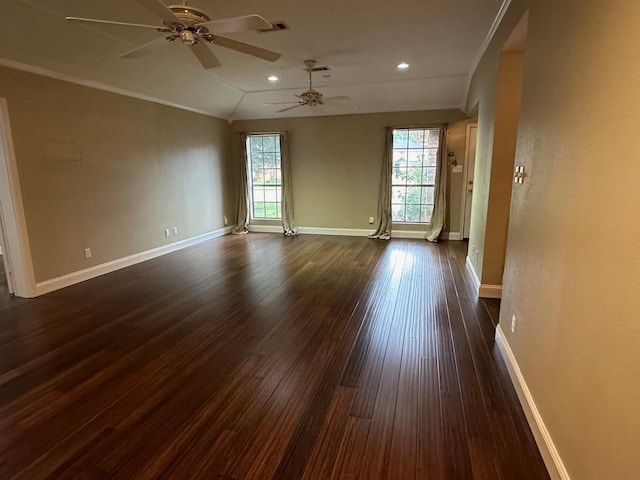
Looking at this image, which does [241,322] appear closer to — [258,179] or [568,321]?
[568,321]

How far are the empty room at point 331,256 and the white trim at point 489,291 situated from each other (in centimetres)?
2

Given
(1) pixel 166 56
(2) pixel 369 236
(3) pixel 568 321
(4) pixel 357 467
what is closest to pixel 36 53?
(1) pixel 166 56

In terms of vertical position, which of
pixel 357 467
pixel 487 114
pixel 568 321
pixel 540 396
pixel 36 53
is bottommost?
pixel 357 467

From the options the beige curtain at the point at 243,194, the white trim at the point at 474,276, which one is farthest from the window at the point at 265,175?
the white trim at the point at 474,276

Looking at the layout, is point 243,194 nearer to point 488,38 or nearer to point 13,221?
point 13,221

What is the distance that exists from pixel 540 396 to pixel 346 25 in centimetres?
358

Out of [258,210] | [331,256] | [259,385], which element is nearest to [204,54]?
[259,385]

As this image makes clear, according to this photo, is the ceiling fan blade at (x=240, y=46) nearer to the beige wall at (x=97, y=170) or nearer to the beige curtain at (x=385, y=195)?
the beige wall at (x=97, y=170)

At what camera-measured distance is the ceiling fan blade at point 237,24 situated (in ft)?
7.35

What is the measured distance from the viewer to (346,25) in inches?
143

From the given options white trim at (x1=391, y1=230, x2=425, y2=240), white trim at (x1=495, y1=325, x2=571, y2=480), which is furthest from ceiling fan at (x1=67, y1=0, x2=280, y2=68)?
white trim at (x1=391, y1=230, x2=425, y2=240)

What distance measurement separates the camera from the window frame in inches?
279

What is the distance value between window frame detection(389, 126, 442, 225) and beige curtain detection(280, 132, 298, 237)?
7.20 ft

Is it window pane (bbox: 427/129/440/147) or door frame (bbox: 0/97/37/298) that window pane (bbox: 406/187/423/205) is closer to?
window pane (bbox: 427/129/440/147)
